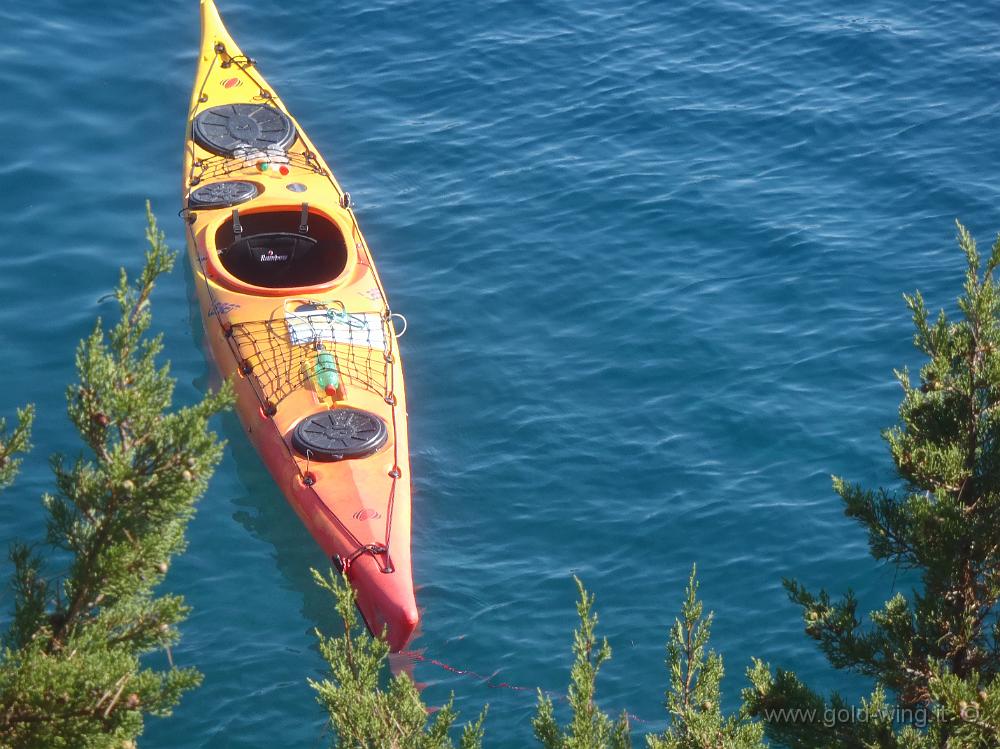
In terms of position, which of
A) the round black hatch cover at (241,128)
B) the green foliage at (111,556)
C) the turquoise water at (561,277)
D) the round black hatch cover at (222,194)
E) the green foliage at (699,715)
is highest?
the green foliage at (111,556)

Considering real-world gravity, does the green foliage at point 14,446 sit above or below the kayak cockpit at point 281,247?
above

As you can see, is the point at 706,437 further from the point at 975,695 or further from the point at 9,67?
the point at 9,67

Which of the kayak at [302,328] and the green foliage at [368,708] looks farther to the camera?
the kayak at [302,328]

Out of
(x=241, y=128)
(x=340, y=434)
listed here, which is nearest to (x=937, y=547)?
(x=340, y=434)

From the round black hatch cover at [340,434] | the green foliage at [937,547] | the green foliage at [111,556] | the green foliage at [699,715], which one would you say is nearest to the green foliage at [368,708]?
the green foliage at [111,556]

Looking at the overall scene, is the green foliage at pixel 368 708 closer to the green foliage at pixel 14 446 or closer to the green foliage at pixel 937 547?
the green foliage at pixel 14 446

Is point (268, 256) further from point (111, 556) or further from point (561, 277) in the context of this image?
point (111, 556)
